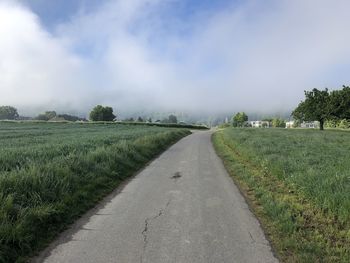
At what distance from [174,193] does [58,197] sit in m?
3.39

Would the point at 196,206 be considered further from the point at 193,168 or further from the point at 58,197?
the point at 193,168

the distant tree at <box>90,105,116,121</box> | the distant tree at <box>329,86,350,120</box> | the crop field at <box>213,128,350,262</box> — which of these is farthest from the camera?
the distant tree at <box>90,105,116,121</box>

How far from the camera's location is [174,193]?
10.6m

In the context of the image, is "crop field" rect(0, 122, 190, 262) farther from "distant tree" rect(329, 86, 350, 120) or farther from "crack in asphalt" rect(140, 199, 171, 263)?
"distant tree" rect(329, 86, 350, 120)

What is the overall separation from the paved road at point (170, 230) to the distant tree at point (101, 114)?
14592cm

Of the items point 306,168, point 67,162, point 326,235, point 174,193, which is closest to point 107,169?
point 67,162

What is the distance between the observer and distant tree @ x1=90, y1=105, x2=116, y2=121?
15400 centimetres

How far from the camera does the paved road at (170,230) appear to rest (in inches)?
228

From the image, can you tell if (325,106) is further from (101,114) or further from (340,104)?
(101,114)

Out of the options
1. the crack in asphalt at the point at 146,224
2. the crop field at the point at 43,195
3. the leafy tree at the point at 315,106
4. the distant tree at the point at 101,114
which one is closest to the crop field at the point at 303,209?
the crack in asphalt at the point at 146,224

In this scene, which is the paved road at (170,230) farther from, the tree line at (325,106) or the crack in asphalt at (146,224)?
the tree line at (325,106)

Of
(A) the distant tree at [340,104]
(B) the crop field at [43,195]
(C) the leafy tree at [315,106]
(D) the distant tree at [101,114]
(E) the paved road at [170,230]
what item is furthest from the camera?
(D) the distant tree at [101,114]

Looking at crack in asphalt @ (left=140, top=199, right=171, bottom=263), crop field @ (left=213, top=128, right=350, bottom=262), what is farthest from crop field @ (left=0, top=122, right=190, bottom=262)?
crop field @ (left=213, top=128, right=350, bottom=262)

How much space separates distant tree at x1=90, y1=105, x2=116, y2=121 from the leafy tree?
94953 mm
